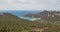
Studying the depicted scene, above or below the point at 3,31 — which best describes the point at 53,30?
below

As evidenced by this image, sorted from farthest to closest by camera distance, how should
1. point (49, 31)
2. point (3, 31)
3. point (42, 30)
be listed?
1. point (42, 30)
2. point (49, 31)
3. point (3, 31)

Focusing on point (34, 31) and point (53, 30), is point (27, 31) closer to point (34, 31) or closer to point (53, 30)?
point (34, 31)

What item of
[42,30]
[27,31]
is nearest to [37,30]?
[42,30]

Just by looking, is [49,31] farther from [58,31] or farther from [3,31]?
[3,31]

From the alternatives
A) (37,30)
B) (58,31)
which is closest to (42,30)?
(37,30)

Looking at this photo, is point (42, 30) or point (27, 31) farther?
point (42, 30)

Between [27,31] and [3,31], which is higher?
[3,31]

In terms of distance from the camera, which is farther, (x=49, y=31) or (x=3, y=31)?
(x=49, y=31)

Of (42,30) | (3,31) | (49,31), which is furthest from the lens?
(42,30)
